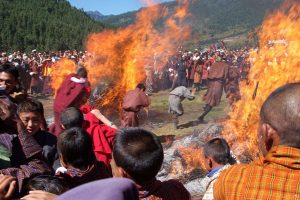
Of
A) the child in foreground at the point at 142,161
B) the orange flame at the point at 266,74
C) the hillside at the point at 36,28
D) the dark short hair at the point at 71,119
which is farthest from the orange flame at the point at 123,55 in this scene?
the hillside at the point at 36,28

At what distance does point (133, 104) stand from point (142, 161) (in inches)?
257

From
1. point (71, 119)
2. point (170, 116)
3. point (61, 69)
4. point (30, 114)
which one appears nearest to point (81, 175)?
point (30, 114)

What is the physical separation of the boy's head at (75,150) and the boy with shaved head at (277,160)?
1474 millimetres

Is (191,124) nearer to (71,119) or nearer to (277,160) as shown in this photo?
(71,119)

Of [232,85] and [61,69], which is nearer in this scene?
[232,85]

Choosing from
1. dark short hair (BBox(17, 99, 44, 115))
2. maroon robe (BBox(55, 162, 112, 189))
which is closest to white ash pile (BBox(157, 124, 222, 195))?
dark short hair (BBox(17, 99, 44, 115))

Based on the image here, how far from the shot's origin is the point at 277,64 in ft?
31.8

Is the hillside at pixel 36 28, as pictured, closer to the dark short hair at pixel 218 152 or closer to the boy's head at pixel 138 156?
the dark short hair at pixel 218 152

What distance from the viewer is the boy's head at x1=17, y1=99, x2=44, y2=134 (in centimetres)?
409

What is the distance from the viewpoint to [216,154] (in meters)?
3.96

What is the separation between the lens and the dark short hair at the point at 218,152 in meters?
3.96

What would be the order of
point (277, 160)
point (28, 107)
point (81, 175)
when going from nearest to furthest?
point (277, 160)
point (81, 175)
point (28, 107)

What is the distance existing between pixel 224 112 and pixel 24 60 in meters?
12.6

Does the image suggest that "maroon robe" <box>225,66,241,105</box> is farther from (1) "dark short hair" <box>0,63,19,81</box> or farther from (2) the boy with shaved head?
(2) the boy with shaved head
